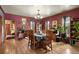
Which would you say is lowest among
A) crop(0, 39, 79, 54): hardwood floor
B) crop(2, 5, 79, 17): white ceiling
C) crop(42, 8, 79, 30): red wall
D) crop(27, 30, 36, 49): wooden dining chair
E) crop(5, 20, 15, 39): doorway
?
crop(0, 39, 79, 54): hardwood floor

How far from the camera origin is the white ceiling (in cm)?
304

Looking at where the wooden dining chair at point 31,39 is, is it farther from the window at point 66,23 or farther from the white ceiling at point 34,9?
the window at point 66,23

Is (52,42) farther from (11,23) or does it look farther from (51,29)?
(11,23)

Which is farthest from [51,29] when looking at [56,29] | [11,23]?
[11,23]

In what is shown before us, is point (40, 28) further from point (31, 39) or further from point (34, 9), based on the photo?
point (34, 9)

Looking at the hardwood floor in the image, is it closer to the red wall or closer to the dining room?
the dining room

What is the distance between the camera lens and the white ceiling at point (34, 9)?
304 centimetres

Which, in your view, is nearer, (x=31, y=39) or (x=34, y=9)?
(x=34, y=9)

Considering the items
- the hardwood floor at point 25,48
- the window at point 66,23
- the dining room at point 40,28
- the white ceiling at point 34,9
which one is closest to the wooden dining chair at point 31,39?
the dining room at point 40,28

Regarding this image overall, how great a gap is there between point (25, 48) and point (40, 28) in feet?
1.90

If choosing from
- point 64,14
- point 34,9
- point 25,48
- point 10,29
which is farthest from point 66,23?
point 10,29

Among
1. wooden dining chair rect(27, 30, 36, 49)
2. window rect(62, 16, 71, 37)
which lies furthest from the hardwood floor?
window rect(62, 16, 71, 37)

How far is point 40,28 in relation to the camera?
3.10m

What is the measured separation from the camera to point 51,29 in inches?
123
